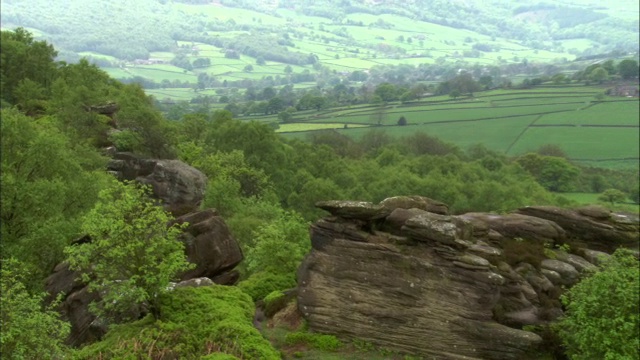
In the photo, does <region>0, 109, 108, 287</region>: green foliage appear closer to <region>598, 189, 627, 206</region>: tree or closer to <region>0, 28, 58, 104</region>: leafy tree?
<region>0, 28, 58, 104</region>: leafy tree

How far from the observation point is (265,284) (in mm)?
38688

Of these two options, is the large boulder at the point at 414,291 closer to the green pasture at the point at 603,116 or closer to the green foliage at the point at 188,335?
the green foliage at the point at 188,335

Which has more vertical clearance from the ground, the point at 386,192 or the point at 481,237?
the point at 481,237

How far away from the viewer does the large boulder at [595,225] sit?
39.0 meters

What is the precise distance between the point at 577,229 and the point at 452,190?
63217 millimetres

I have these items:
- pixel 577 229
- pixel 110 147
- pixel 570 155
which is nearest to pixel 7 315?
pixel 577 229

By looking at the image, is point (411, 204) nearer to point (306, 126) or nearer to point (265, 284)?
point (265, 284)

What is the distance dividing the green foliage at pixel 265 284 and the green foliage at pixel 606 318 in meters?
18.2

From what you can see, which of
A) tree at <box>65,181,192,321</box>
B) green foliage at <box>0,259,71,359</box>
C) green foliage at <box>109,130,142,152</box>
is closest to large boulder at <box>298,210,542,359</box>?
tree at <box>65,181,192,321</box>

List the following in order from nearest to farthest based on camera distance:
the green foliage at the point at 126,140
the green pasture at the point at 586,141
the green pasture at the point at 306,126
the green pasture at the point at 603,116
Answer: the green foliage at the point at 126,140
the green pasture at the point at 586,141
the green pasture at the point at 603,116
the green pasture at the point at 306,126

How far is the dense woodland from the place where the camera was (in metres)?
39.9

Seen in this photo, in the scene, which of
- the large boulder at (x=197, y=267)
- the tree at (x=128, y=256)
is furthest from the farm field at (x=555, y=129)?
the tree at (x=128, y=256)

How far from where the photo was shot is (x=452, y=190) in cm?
10238

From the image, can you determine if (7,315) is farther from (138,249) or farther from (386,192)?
(386,192)
